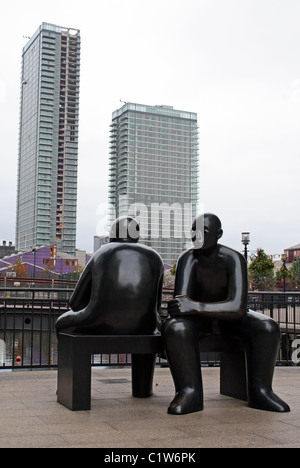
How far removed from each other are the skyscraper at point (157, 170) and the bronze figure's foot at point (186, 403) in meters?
118

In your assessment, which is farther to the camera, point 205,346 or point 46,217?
point 46,217

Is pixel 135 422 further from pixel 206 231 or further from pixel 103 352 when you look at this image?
pixel 206 231

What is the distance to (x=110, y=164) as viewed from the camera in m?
125

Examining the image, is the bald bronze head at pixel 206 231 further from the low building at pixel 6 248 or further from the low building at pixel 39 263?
the low building at pixel 6 248

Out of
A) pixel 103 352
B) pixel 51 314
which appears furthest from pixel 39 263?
pixel 103 352

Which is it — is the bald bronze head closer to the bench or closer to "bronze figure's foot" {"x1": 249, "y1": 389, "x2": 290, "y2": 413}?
the bench

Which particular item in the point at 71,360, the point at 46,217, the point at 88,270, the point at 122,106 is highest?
the point at 122,106

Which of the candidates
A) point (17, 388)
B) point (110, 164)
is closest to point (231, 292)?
point (17, 388)

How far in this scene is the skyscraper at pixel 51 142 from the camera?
421 ft

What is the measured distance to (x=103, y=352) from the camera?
464 cm

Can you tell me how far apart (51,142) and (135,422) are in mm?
127667

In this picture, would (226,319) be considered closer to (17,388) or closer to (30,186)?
(17,388)

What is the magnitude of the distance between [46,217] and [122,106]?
38.0m

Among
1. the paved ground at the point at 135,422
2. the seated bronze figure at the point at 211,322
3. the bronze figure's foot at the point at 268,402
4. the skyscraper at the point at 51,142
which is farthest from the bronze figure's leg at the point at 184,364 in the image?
the skyscraper at the point at 51,142
